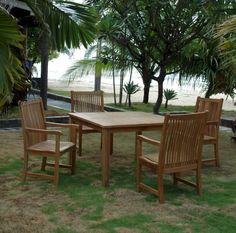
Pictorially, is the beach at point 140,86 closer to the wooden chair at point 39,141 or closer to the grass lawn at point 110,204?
the wooden chair at point 39,141

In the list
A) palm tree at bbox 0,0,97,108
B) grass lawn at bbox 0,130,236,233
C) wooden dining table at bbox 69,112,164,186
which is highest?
palm tree at bbox 0,0,97,108

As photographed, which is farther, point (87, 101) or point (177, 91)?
point (177, 91)

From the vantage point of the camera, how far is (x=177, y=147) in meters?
4.43

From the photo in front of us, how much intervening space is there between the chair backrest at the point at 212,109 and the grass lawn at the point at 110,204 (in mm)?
571

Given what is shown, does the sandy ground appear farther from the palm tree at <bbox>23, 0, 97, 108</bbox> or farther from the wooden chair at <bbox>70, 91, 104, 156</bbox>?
the palm tree at <bbox>23, 0, 97, 108</bbox>

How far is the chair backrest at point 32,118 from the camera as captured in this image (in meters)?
4.79

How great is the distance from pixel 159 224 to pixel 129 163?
2397 millimetres

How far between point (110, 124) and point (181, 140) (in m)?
0.97

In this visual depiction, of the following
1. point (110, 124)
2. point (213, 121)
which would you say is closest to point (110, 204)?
point (110, 124)

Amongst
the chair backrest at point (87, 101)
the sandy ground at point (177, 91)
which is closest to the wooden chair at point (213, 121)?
the chair backrest at point (87, 101)

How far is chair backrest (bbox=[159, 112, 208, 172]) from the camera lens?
169 inches

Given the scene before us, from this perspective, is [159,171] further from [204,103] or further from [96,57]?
[96,57]

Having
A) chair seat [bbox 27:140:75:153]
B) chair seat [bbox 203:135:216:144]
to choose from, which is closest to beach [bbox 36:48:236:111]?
chair seat [bbox 27:140:75:153]

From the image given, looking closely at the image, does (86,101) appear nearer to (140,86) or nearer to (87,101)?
(87,101)
